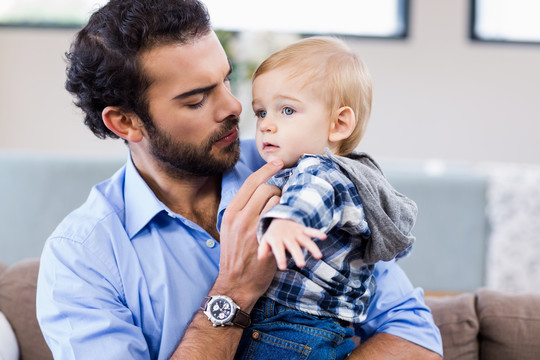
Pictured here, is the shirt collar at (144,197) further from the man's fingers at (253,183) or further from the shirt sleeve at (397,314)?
the shirt sleeve at (397,314)

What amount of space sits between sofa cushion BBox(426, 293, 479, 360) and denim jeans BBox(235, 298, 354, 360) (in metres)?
0.70

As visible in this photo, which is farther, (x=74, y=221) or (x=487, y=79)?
(x=487, y=79)

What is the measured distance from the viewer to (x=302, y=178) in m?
1.16

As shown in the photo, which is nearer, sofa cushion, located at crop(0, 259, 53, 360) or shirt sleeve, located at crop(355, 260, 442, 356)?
shirt sleeve, located at crop(355, 260, 442, 356)

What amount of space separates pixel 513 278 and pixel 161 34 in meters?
2.11

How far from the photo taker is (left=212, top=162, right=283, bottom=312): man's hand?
1.33 m

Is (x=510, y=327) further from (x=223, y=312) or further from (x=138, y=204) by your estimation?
(x=138, y=204)

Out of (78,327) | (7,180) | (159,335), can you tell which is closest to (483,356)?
(159,335)

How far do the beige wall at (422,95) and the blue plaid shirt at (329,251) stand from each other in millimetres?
2626

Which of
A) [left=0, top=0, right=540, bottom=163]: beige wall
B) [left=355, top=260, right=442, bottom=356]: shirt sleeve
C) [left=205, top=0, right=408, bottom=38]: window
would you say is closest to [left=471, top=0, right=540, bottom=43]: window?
[left=0, top=0, right=540, bottom=163]: beige wall

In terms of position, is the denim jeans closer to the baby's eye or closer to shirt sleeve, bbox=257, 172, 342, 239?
shirt sleeve, bbox=257, 172, 342, 239

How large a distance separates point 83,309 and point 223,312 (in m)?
0.31

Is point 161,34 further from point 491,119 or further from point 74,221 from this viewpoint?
point 491,119

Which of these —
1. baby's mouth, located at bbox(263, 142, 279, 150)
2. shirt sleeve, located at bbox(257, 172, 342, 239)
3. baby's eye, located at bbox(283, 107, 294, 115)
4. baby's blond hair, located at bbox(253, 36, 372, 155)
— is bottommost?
shirt sleeve, located at bbox(257, 172, 342, 239)
